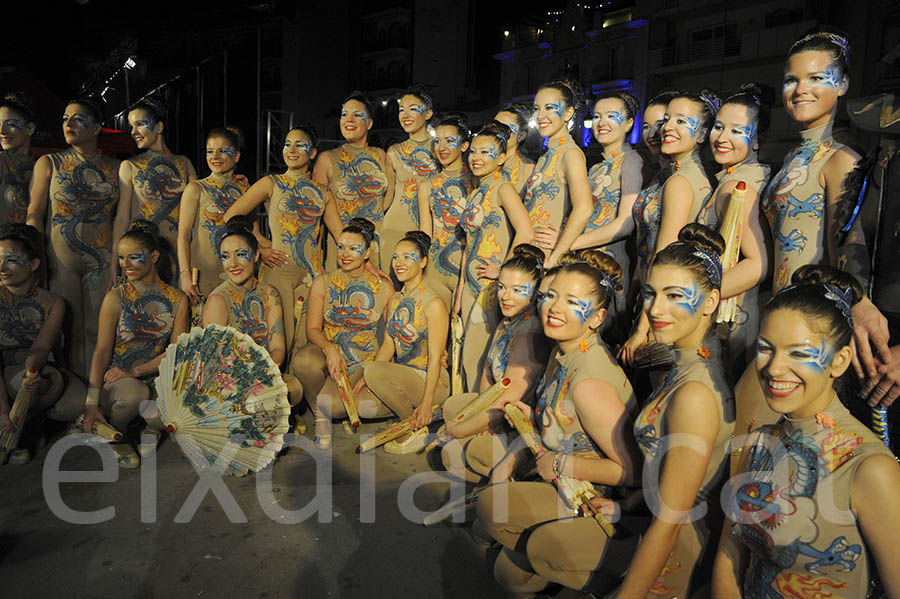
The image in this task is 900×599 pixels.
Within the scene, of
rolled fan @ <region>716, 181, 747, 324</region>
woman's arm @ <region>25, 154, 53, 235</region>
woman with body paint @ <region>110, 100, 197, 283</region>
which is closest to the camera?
rolled fan @ <region>716, 181, 747, 324</region>

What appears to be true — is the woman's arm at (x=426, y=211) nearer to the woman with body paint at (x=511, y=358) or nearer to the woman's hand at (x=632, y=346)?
the woman with body paint at (x=511, y=358)

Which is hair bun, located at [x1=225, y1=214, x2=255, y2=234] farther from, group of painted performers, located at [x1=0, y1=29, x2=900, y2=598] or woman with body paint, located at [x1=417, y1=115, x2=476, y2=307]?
woman with body paint, located at [x1=417, y1=115, x2=476, y2=307]

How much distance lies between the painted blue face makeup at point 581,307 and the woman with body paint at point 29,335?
386cm

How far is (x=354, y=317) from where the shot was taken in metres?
4.89

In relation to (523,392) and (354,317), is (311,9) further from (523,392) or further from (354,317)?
(523,392)

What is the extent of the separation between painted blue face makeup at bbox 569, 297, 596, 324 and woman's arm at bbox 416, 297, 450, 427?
1979mm

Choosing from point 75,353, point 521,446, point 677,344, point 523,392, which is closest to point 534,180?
point 523,392

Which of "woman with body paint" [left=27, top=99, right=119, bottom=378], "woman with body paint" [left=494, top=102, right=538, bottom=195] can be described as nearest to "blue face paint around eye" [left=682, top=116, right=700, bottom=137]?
"woman with body paint" [left=494, top=102, right=538, bottom=195]

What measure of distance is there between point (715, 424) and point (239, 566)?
7.47 ft

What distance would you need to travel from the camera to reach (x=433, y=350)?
4.55 metres

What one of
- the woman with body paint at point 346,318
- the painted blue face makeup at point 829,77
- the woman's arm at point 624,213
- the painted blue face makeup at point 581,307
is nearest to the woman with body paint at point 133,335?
the woman with body paint at point 346,318

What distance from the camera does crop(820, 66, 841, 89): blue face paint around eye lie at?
2.73 meters

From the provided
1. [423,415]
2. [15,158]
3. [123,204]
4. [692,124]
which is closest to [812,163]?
[692,124]

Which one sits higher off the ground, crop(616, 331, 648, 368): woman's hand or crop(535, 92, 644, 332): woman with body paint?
crop(535, 92, 644, 332): woman with body paint
